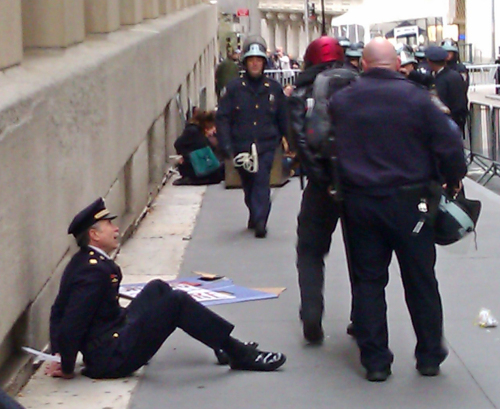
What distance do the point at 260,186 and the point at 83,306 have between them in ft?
15.6

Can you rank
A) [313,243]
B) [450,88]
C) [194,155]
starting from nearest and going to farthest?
[313,243] < [450,88] < [194,155]

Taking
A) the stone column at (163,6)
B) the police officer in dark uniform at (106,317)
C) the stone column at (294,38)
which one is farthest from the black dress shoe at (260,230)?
the stone column at (294,38)

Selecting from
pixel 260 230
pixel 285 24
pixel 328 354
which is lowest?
pixel 328 354

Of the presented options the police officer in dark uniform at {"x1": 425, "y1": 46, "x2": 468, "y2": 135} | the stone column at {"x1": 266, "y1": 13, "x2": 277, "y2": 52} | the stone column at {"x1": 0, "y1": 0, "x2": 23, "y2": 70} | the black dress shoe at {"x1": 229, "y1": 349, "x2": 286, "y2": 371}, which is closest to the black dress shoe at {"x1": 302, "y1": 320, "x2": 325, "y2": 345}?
the black dress shoe at {"x1": 229, "y1": 349, "x2": 286, "y2": 371}

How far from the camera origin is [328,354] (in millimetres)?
6422

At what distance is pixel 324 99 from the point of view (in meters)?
6.09

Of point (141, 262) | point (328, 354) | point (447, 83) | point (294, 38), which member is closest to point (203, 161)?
point (447, 83)

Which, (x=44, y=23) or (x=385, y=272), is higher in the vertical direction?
(x=44, y=23)

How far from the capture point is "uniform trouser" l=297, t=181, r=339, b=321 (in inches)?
253

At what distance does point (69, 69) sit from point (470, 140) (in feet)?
31.5

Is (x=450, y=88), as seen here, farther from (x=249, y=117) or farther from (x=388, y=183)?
(x=388, y=183)

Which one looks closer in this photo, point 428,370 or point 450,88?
point 428,370

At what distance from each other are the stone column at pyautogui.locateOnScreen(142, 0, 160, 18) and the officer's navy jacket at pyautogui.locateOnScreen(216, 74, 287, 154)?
425cm

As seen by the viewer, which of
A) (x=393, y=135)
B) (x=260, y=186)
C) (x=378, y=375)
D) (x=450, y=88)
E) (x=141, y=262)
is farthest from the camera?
(x=450, y=88)
